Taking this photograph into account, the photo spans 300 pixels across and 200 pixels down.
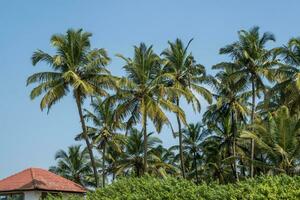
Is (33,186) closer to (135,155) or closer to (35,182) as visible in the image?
(35,182)

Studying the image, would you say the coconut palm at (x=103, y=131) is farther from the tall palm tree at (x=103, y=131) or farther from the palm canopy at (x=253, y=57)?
the palm canopy at (x=253, y=57)

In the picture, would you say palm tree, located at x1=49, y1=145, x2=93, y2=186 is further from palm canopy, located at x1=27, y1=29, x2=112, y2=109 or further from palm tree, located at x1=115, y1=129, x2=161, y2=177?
palm canopy, located at x1=27, y1=29, x2=112, y2=109

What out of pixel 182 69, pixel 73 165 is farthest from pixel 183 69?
pixel 73 165

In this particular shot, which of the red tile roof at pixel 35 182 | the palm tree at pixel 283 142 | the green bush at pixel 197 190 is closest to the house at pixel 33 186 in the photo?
the red tile roof at pixel 35 182

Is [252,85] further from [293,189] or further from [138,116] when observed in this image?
[293,189]

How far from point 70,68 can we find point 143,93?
4.86 metres

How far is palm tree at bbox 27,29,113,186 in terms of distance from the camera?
35.2 metres

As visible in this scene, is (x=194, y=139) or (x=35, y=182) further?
(x=194, y=139)

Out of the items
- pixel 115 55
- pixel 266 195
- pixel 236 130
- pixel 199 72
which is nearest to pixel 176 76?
pixel 199 72

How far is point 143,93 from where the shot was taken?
35125 mm

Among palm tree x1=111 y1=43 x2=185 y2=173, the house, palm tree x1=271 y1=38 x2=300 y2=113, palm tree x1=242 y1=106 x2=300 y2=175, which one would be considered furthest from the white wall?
palm tree x1=271 y1=38 x2=300 y2=113

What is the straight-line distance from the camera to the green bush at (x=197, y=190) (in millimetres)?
17250

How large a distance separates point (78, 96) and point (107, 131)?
12.8m

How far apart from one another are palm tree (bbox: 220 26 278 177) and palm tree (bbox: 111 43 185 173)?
24.0 feet
